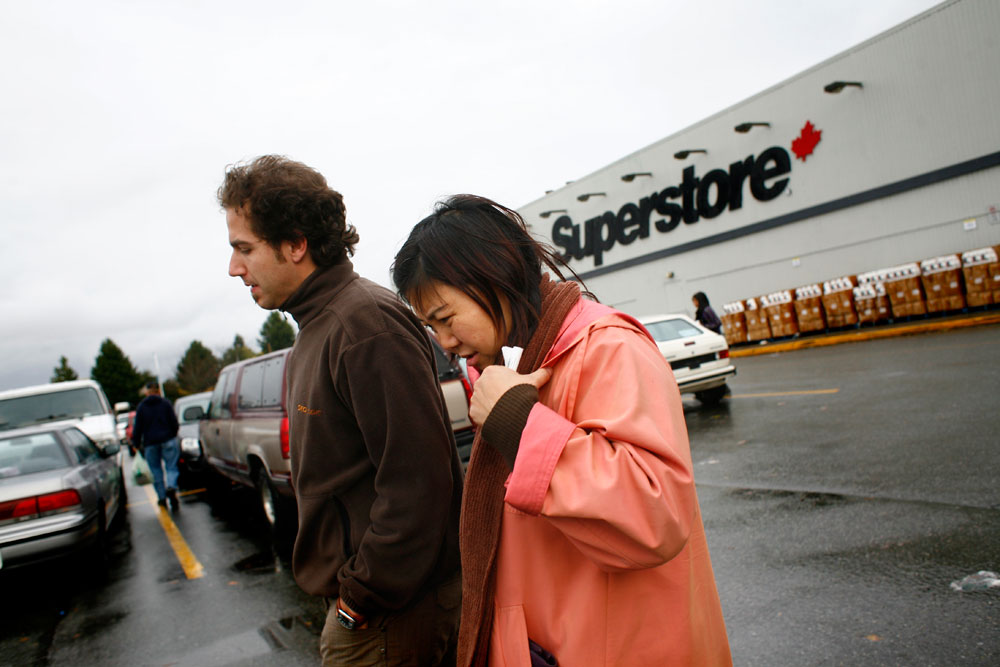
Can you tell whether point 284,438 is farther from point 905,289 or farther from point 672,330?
point 905,289

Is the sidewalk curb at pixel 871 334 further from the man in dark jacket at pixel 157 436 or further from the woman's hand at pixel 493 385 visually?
the woman's hand at pixel 493 385

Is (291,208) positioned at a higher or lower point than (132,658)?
higher

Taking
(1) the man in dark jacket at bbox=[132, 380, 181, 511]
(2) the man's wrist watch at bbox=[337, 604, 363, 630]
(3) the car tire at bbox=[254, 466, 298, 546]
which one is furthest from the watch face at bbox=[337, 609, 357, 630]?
(1) the man in dark jacket at bbox=[132, 380, 181, 511]

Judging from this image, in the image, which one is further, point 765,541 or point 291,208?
point 765,541

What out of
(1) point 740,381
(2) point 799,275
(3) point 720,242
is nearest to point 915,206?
(2) point 799,275

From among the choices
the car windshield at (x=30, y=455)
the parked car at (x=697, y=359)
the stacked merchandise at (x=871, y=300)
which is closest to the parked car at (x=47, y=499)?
the car windshield at (x=30, y=455)

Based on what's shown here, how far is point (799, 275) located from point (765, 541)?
16.9 meters

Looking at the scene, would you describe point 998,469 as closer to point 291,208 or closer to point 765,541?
point 765,541

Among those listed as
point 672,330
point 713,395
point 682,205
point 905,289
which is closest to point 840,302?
point 905,289

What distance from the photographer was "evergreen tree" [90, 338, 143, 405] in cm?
6775

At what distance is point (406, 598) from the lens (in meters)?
1.82

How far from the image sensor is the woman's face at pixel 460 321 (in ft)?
4.83

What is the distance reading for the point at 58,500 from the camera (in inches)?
240

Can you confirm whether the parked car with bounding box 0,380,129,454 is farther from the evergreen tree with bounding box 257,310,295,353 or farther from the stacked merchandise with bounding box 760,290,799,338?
the evergreen tree with bounding box 257,310,295,353
